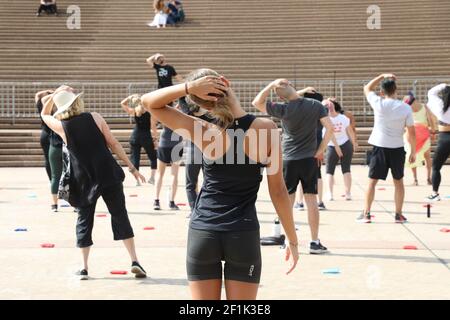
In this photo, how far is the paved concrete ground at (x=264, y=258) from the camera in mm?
7367

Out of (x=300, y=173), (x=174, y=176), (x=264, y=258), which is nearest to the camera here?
(x=264, y=258)

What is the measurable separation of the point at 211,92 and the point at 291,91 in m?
4.41

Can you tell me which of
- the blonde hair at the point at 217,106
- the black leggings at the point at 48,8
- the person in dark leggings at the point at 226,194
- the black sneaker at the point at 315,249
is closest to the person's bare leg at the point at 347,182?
the black sneaker at the point at 315,249

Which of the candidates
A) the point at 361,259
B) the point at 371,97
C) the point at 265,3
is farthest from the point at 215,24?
the point at 361,259

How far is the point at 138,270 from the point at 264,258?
4.90 ft

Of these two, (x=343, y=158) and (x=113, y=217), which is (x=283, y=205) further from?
(x=343, y=158)

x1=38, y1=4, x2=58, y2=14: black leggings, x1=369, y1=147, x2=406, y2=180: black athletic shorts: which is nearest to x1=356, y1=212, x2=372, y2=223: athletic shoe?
x1=369, y1=147, x2=406, y2=180: black athletic shorts

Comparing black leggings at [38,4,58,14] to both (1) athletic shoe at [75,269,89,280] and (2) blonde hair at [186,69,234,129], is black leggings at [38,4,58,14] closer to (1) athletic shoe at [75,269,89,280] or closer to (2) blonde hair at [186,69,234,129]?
(1) athletic shoe at [75,269,89,280]

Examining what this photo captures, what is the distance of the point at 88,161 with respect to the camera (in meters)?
7.86

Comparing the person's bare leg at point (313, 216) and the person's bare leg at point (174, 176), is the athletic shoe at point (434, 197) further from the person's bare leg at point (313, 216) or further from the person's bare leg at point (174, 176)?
the person's bare leg at point (313, 216)

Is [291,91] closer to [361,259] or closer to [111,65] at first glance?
[361,259]

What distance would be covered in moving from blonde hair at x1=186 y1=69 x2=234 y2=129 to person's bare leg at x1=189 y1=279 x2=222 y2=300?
853mm

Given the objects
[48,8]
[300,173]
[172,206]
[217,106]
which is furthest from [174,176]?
[48,8]

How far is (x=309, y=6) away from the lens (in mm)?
29109
